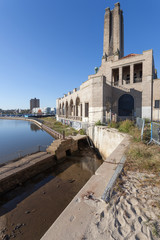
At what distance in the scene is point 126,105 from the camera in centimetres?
1912

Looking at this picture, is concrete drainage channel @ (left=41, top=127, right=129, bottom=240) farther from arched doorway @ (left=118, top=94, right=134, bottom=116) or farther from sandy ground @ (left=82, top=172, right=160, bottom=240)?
arched doorway @ (left=118, top=94, right=134, bottom=116)

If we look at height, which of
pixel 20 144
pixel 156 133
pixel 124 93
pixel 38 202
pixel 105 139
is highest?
pixel 124 93

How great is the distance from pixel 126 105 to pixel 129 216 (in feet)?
62.0

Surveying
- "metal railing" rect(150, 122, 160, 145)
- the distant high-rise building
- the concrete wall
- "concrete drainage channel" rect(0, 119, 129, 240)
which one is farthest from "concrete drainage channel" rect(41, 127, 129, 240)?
the distant high-rise building

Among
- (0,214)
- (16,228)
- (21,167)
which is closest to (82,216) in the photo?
(16,228)

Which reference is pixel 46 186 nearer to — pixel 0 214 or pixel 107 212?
pixel 0 214

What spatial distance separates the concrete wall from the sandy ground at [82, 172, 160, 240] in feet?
21.1

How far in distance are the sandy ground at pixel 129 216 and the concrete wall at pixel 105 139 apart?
6430 mm

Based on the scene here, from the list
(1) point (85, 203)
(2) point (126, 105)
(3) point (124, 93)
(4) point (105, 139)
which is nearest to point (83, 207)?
(1) point (85, 203)

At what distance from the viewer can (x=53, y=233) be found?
199 centimetres

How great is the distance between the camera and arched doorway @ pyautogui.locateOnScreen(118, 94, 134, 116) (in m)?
18.9

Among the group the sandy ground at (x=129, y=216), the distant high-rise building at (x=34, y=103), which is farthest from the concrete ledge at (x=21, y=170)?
the distant high-rise building at (x=34, y=103)

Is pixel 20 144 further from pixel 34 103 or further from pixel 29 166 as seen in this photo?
pixel 34 103

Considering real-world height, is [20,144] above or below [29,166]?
below
